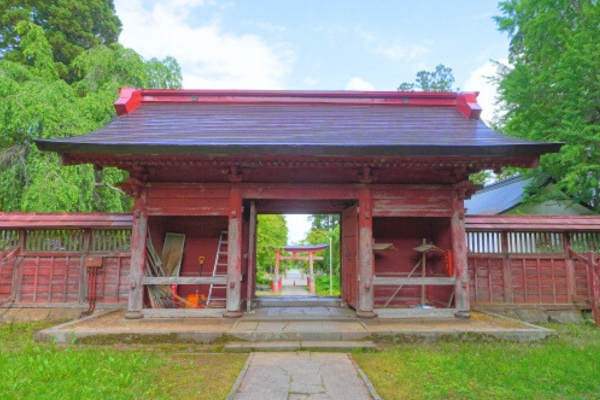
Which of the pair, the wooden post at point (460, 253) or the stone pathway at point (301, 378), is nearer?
the stone pathway at point (301, 378)

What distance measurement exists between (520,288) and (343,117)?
196 inches

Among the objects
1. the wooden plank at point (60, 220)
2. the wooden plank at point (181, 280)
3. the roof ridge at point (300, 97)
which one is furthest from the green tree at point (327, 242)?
the wooden plank at point (181, 280)

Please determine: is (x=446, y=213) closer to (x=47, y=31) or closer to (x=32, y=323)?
(x=32, y=323)

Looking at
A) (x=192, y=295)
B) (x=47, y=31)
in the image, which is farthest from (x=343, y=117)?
(x=47, y=31)

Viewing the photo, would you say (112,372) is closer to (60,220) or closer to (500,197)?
(60,220)

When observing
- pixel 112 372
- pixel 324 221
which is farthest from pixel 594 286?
pixel 324 221

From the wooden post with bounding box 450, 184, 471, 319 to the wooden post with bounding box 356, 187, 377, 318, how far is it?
1443 mm

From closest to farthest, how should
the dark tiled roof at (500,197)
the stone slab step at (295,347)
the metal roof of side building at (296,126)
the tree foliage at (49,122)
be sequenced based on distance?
the stone slab step at (295,347)
the metal roof of side building at (296,126)
the tree foliage at (49,122)
the dark tiled roof at (500,197)

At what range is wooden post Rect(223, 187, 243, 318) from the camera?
20.4 feet

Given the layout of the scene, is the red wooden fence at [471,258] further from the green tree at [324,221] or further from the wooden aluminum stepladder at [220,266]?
the green tree at [324,221]

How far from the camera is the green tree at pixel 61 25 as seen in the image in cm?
1327

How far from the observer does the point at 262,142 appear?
5.73 m

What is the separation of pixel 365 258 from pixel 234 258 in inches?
86.7

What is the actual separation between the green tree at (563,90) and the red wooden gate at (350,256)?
6.64 metres
